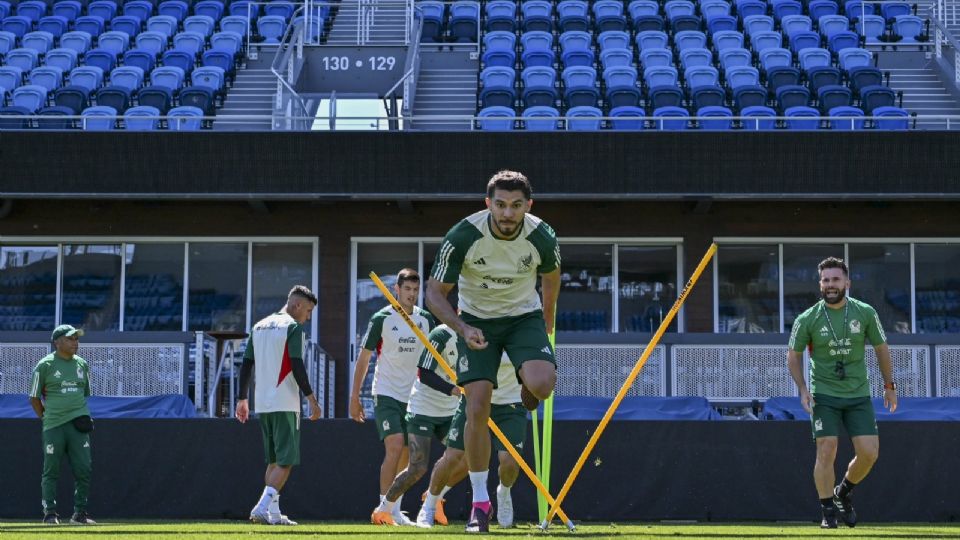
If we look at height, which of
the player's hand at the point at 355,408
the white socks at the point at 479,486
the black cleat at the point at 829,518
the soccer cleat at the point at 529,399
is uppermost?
the soccer cleat at the point at 529,399

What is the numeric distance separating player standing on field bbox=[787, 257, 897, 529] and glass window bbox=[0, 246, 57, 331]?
540 inches

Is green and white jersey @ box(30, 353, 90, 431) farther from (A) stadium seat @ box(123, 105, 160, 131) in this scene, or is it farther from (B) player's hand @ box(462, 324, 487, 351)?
(A) stadium seat @ box(123, 105, 160, 131)

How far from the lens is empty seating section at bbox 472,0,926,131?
76.1ft

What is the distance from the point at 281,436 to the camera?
12.9m

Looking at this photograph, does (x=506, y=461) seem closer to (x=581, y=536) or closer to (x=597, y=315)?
(x=581, y=536)

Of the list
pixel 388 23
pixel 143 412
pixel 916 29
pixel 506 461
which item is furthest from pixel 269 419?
pixel 916 29

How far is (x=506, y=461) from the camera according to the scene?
1066 cm

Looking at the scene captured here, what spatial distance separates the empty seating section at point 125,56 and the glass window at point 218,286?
219cm

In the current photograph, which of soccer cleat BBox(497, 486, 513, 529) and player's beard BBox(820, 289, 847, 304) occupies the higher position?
player's beard BBox(820, 289, 847, 304)

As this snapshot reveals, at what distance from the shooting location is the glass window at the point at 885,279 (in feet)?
72.0

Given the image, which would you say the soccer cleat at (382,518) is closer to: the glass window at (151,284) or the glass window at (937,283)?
the glass window at (151,284)

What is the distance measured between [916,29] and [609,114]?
310 inches

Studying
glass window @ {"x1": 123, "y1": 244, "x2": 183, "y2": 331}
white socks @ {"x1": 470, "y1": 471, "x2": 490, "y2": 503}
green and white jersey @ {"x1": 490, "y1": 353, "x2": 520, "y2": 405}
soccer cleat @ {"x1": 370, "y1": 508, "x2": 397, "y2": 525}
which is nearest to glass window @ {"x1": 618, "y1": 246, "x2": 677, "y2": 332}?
glass window @ {"x1": 123, "y1": 244, "x2": 183, "y2": 331}

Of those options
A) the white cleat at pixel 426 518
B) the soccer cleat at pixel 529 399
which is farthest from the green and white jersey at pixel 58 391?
the soccer cleat at pixel 529 399
